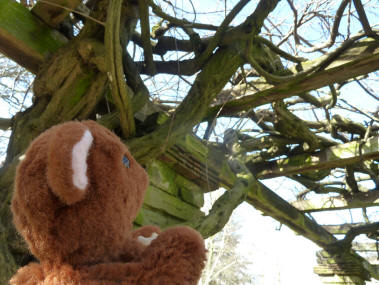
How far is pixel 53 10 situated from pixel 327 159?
1682 millimetres

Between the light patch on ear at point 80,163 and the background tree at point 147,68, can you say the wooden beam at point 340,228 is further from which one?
the light patch on ear at point 80,163

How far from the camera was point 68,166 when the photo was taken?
52cm

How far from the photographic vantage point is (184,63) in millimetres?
1465

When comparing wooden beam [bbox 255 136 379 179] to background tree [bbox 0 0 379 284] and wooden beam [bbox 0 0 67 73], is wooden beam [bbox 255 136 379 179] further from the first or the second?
wooden beam [bbox 0 0 67 73]

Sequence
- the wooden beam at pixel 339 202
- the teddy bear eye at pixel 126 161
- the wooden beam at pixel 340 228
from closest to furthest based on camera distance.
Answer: the teddy bear eye at pixel 126 161, the wooden beam at pixel 339 202, the wooden beam at pixel 340 228

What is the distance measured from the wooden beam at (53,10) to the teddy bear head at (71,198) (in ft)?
2.68

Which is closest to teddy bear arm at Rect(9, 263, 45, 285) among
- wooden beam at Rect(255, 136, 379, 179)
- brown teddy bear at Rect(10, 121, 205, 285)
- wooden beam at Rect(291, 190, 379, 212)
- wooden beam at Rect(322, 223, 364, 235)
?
brown teddy bear at Rect(10, 121, 205, 285)

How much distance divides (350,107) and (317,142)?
360mm

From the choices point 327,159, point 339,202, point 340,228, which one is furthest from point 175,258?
point 340,228

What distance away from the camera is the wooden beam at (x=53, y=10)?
1.27 meters

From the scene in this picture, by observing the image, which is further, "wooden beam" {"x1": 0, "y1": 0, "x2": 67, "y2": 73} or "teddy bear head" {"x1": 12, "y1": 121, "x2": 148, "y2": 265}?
"wooden beam" {"x1": 0, "y1": 0, "x2": 67, "y2": 73}

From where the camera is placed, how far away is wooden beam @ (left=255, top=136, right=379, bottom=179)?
2.13 meters

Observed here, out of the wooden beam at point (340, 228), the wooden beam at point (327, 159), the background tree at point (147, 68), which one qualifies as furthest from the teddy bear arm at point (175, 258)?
the wooden beam at point (340, 228)

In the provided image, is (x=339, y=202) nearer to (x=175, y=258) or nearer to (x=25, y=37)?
(x=25, y=37)
